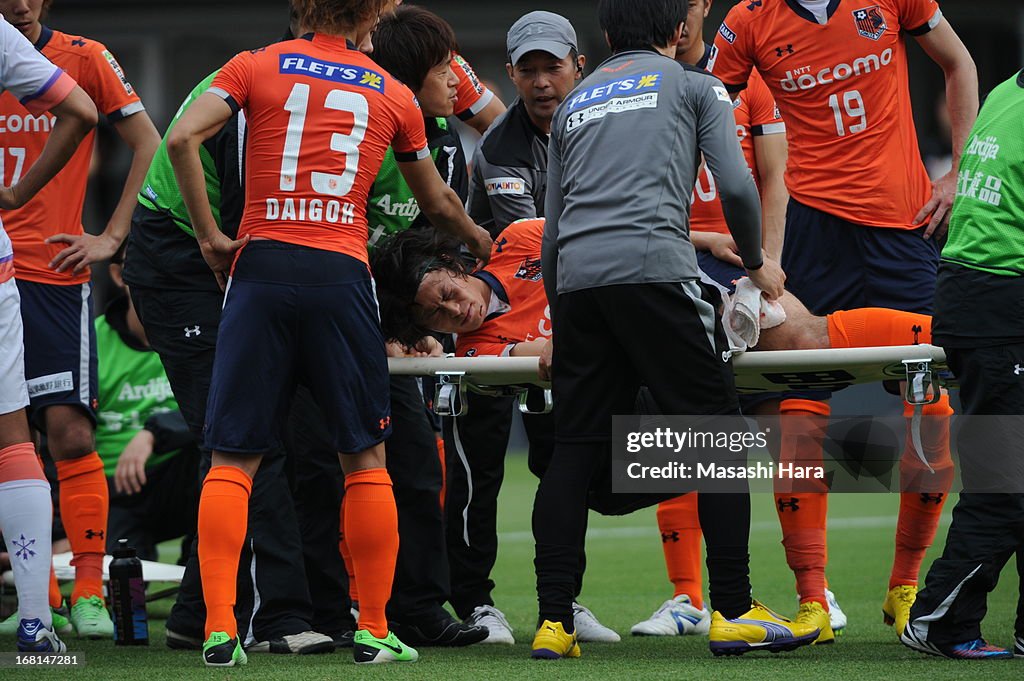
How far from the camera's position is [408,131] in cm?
407

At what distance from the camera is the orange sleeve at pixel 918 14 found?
493 cm

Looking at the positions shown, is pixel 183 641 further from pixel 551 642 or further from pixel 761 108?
pixel 761 108

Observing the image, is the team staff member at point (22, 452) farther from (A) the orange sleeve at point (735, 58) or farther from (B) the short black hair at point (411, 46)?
(A) the orange sleeve at point (735, 58)

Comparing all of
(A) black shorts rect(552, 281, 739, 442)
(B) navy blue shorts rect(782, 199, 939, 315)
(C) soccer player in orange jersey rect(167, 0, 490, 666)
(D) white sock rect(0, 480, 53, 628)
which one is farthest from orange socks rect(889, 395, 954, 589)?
(D) white sock rect(0, 480, 53, 628)

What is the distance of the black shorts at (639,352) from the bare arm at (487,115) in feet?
6.40

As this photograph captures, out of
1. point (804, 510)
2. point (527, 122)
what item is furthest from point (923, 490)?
point (527, 122)

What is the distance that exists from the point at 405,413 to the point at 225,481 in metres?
0.95

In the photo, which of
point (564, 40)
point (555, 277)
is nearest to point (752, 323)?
point (555, 277)

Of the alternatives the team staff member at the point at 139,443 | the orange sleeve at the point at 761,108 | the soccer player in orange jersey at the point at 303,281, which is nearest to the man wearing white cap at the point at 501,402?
the orange sleeve at the point at 761,108

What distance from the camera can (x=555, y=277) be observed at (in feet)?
14.0

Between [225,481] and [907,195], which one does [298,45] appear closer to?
[225,481]

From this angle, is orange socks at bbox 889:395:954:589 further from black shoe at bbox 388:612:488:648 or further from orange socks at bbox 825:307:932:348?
black shoe at bbox 388:612:488:648

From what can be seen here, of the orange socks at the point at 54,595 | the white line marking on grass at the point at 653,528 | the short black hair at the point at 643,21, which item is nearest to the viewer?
the short black hair at the point at 643,21

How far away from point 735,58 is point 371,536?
2.21 m
